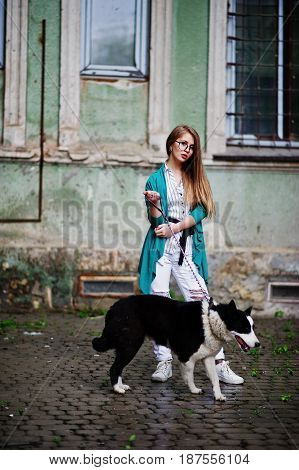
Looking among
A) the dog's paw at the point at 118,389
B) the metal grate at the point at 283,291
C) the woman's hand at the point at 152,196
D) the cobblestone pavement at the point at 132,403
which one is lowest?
the cobblestone pavement at the point at 132,403

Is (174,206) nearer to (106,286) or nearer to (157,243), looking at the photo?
(157,243)

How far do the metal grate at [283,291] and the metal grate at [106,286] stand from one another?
1.80 metres

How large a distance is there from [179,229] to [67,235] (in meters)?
3.72

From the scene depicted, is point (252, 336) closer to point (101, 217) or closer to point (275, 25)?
point (101, 217)

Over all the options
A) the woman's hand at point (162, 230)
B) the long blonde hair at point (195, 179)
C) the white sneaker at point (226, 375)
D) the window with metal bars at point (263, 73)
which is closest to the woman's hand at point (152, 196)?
the woman's hand at point (162, 230)

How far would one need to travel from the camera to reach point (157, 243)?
6.61 meters

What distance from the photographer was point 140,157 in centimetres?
1004

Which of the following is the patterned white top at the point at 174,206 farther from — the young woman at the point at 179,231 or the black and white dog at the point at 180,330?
the black and white dog at the point at 180,330

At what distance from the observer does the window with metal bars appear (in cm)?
1027

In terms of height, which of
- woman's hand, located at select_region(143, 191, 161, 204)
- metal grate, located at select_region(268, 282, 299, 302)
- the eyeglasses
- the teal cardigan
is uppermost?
the eyeglasses

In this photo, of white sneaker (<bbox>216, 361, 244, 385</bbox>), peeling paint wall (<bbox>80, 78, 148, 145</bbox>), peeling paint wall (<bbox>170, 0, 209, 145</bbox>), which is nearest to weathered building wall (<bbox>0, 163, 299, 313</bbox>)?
peeling paint wall (<bbox>80, 78, 148, 145</bbox>)

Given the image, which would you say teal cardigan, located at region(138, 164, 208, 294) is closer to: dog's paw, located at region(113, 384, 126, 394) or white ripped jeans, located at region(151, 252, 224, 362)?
white ripped jeans, located at region(151, 252, 224, 362)

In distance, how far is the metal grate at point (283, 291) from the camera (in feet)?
33.2

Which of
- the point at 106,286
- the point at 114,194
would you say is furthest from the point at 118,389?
the point at 114,194
